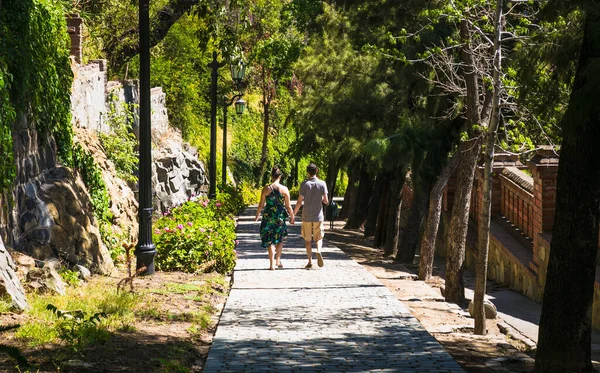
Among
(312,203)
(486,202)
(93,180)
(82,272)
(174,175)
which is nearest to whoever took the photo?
(486,202)

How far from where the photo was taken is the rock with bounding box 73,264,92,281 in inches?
521

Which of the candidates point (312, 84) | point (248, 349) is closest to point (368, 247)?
point (312, 84)

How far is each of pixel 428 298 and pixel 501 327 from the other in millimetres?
2119

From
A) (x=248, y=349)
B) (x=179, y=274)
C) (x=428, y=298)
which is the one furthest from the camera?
(x=179, y=274)

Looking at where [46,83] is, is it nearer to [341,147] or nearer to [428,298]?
[428,298]

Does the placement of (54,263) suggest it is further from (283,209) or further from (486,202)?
(486,202)

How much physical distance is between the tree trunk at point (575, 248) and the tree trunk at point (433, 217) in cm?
851

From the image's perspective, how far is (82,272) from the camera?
13328 millimetres

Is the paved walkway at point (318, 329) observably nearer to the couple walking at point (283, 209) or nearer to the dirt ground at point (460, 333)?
the dirt ground at point (460, 333)

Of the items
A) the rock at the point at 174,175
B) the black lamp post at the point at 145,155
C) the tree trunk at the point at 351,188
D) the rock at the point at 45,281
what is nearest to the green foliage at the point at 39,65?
the black lamp post at the point at 145,155

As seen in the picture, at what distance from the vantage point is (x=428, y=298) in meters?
14.3

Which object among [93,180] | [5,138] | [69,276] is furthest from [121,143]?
[5,138]

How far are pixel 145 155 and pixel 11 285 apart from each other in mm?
4707

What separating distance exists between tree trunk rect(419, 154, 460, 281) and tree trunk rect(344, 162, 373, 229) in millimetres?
18054
